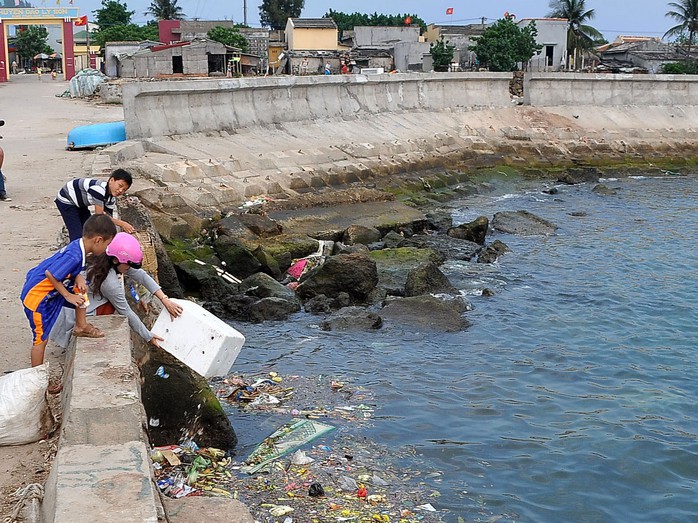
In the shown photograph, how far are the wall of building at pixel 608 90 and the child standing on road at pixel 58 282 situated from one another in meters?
25.8

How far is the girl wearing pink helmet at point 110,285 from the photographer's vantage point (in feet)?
20.7

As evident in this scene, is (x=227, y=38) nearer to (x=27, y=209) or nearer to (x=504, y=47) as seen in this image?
(x=504, y=47)

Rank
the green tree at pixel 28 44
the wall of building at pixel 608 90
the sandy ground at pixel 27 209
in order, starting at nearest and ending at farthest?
1. the sandy ground at pixel 27 209
2. the wall of building at pixel 608 90
3. the green tree at pixel 28 44

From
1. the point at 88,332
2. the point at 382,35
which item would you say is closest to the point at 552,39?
the point at 382,35

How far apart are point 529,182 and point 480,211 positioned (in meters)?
5.24

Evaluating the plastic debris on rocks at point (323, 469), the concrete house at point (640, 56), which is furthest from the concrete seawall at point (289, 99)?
the concrete house at point (640, 56)

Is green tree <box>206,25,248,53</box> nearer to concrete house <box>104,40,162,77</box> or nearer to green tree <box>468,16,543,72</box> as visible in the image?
concrete house <box>104,40,162,77</box>

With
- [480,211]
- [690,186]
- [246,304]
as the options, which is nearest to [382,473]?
[246,304]

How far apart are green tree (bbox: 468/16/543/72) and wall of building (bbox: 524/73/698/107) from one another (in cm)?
1042

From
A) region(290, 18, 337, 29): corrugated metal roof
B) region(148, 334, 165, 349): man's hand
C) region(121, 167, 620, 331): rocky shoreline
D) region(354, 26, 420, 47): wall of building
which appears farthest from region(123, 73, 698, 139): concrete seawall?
region(354, 26, 420, 47): wall of building

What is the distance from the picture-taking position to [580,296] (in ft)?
45.0

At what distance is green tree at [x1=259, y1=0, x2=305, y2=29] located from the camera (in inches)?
3546

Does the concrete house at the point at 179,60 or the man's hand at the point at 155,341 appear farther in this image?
the concrete house at the point at 179,60

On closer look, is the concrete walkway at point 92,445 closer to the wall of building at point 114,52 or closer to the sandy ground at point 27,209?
the sandy ground at point 27,209
